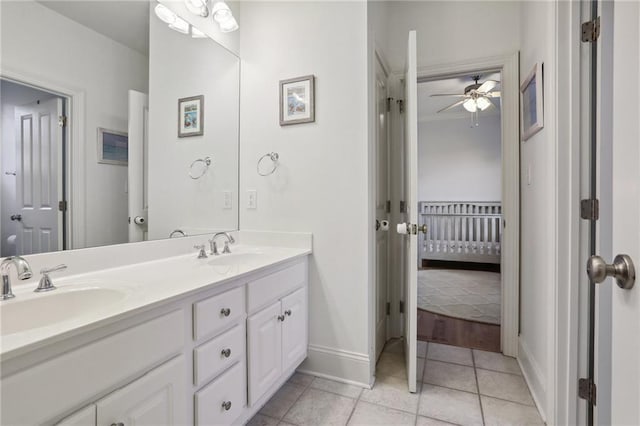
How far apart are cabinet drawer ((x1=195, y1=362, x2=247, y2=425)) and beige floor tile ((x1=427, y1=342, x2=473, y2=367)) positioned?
141 centimetres

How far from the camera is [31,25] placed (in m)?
1.10

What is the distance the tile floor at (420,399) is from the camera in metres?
1.50

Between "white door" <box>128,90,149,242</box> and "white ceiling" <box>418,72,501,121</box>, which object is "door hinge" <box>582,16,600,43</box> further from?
"white ceiling" <box>418,72,501,121</box>

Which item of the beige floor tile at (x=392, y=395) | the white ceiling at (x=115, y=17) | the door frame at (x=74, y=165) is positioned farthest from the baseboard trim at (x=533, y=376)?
the white ceiling at (x=115, y=17)

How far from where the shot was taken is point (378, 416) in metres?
1.52

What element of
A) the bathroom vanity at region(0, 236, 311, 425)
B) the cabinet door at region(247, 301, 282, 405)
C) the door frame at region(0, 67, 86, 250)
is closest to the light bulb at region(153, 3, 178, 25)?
the door frame at region(0, 67, 86, 250)

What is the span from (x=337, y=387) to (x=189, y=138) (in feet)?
5.58

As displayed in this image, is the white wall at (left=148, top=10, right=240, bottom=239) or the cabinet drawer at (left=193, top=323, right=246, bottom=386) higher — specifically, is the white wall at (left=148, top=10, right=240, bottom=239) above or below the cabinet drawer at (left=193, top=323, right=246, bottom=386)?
above

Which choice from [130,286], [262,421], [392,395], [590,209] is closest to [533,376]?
[392,395]

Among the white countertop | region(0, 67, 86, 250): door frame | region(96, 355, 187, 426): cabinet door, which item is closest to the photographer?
the white countertop

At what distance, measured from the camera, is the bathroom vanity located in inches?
26.7

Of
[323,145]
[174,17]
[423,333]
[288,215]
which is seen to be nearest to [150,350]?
[288,215]

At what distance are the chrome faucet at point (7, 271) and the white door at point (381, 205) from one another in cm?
169

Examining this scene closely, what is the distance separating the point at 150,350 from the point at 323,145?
1.37 meters
